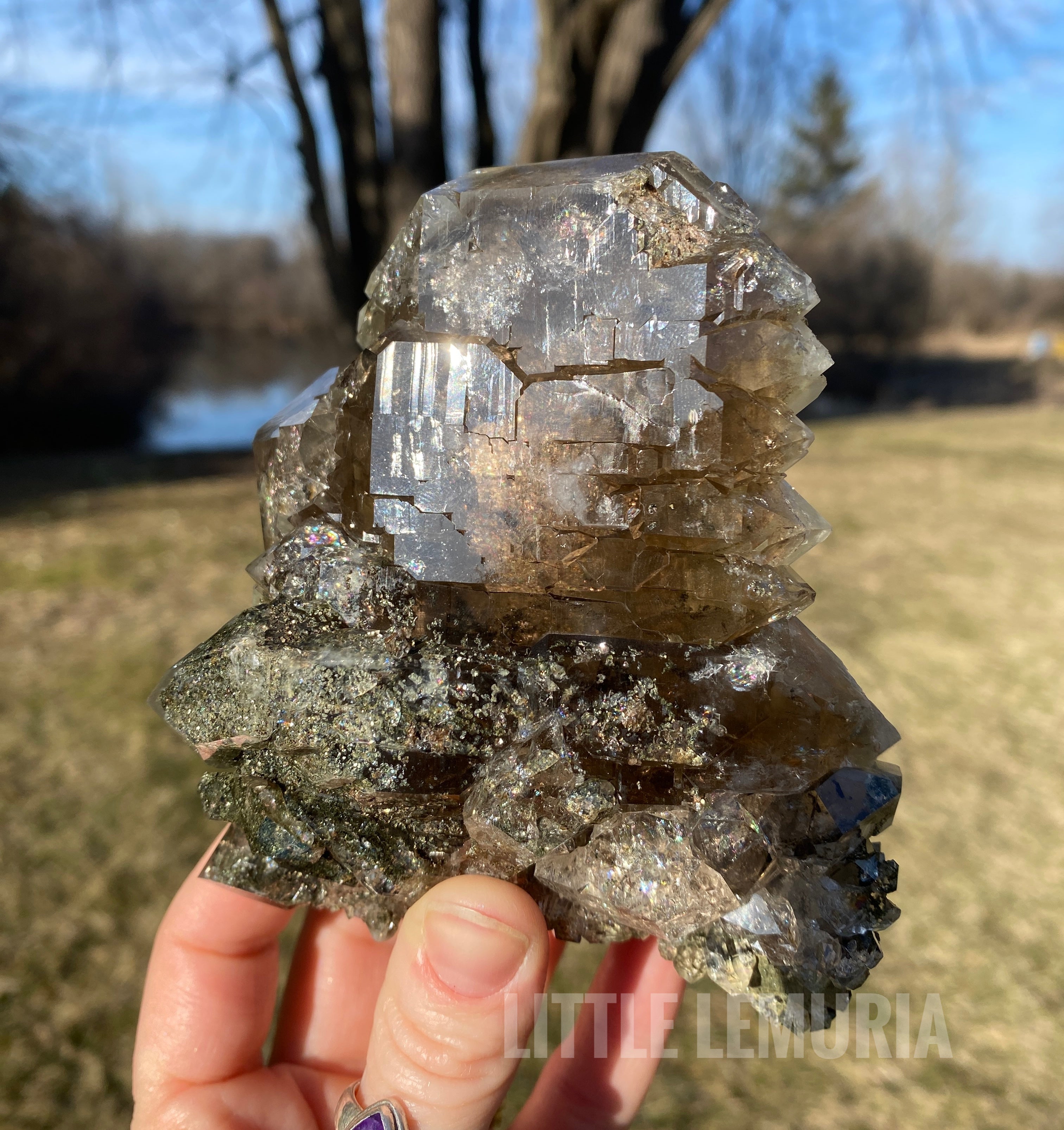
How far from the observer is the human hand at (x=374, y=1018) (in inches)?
40.4

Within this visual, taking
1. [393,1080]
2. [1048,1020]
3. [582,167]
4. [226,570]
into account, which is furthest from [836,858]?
[226,570]

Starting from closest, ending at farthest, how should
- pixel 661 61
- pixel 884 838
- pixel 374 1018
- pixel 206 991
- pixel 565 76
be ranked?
pixel 374 1018, pixel 206 991, pixel 884 838, pixel 565 76, pixel 661 61

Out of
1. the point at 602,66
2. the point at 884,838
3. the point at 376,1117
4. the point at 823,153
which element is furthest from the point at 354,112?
the point at 823,153

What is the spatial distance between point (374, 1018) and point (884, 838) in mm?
2148

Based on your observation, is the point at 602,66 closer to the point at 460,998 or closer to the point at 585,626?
the point at 585,626

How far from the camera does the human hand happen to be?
3.37 feet

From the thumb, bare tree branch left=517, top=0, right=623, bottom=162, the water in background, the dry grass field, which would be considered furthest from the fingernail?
the water in background

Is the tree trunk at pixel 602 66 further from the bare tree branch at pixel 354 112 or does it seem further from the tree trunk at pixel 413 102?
the bare tree branch at pixel 354 112

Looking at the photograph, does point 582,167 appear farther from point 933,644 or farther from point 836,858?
point 933,644

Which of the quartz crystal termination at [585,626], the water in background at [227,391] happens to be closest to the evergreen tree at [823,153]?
the water in background at [227,391]

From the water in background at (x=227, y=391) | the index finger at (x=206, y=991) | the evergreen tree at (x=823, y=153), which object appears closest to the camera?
the index finger at (x=206, y=991)

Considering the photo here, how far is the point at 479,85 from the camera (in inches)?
195

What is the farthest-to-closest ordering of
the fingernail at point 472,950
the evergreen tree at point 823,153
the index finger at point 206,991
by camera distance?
the evergreen tree at point 823,153
the index finger at point 206,991
the fingernail at point 472,950

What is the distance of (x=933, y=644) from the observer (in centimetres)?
420
